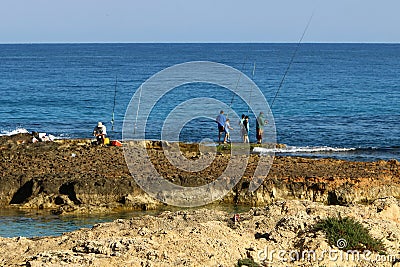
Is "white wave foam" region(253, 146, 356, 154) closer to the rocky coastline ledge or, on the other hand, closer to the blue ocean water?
the blue ocean water

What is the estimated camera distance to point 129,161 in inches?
942

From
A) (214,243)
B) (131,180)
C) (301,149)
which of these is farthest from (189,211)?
(301,149)

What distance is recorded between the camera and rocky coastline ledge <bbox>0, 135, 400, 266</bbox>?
450 inches

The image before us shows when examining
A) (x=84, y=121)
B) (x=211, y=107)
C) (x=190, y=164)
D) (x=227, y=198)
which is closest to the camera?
(x=227, y=198)

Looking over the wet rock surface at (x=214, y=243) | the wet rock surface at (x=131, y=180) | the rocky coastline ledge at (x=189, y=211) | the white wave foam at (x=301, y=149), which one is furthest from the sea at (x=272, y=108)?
the wet rock surface at (x=214, y=243)

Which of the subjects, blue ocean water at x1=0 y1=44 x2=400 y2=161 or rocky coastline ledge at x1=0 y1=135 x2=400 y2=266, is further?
blue ocean water at x1=0 y1=44 x2=400 y2=161

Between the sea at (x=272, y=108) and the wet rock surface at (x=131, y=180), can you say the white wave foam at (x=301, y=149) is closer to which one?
the sea at (x=272, y=108)

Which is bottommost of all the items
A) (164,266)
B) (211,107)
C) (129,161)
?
(164,266)

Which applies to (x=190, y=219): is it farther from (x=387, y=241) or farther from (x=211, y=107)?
(x=211, y=107)

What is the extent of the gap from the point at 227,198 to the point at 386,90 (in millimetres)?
48462

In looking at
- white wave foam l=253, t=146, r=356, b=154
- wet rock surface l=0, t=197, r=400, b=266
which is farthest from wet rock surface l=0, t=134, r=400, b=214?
wet rock surface l=0, t=197, r=400, b=266

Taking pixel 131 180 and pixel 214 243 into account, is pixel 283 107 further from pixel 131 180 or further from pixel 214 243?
pixel 214 243

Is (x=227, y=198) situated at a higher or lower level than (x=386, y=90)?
lower

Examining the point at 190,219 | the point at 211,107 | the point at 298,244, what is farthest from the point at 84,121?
the point at 298,244
